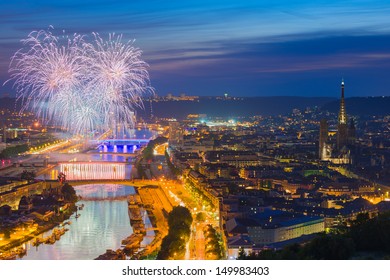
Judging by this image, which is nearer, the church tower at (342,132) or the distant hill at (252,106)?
the church tower at (342,132)

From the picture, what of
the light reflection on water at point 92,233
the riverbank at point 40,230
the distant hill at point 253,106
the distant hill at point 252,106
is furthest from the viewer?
the distant hill at point 252,106

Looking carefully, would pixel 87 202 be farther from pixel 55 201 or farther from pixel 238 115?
pixel 238 115

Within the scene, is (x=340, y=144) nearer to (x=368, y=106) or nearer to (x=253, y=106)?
(x=368, y=106)

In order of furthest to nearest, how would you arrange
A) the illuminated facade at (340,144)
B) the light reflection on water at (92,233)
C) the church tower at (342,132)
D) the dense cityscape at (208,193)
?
the church tower at (342,132), the illuminated facade at (340,144), the light reflection on water at (92,233), the dense cityscape at (208,193)

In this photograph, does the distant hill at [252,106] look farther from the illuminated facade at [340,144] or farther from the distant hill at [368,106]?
the illuminated facade at [340,144]

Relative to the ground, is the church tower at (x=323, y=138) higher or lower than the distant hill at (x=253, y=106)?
lower

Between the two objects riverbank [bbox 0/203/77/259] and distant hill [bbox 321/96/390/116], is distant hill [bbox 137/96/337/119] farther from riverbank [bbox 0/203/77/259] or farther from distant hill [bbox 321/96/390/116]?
riverbank [bbox 0/203/77/259]

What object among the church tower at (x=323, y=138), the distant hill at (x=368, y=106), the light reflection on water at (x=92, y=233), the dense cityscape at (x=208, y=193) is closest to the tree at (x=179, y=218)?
the dense cityscape at (x=208, y=193)
